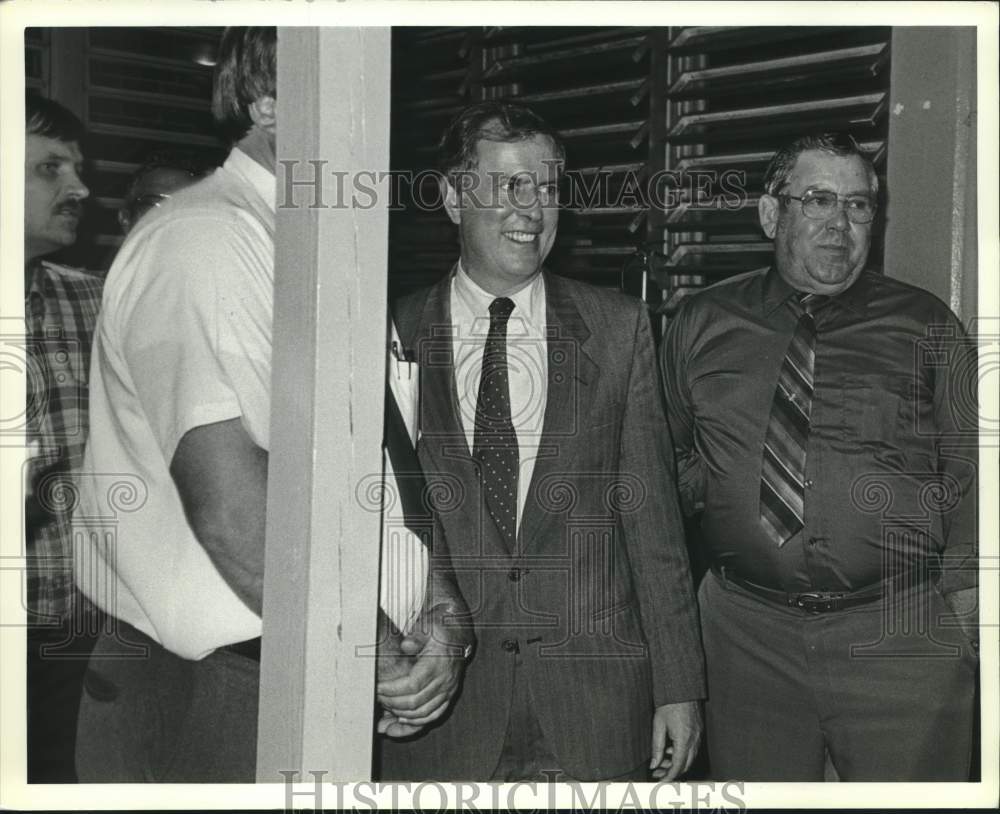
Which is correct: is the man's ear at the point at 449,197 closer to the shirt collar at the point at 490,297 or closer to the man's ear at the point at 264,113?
the shirt collar at the point at 490,297

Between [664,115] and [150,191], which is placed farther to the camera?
[664,115]

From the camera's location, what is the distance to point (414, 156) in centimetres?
147

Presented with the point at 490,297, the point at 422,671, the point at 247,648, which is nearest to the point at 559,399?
the point at 490,297

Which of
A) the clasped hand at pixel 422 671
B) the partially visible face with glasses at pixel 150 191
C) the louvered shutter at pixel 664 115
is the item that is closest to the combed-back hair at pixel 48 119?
the partially visible face with glasses at pixel 150 191

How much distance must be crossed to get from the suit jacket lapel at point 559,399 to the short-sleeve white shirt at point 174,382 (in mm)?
381

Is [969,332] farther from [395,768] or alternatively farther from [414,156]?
[395,768]

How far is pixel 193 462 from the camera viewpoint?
1.44m

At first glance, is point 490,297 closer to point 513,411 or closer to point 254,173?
point 513,411

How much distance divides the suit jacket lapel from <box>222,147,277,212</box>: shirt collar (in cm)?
40

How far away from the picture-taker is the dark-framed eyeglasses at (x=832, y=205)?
1505 mm

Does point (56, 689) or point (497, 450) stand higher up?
point (497, 450)

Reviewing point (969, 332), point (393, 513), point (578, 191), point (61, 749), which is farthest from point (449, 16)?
point (61, 749)

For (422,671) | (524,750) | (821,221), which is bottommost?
(524,750)

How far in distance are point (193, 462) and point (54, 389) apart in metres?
0.24
